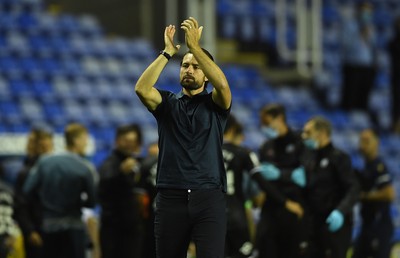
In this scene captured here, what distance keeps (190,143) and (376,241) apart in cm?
482

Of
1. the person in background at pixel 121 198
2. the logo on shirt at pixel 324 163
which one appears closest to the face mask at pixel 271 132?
the logo on shirt at pixel 324 163

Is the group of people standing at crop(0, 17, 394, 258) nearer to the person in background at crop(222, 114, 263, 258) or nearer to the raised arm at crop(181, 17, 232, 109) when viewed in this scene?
the person in background at crop(222, 114, 263, 258)

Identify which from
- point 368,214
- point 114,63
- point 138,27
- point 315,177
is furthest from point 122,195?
point 138,27

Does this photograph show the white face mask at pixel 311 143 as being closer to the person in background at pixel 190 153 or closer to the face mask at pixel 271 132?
the face mask at pixel 271 132

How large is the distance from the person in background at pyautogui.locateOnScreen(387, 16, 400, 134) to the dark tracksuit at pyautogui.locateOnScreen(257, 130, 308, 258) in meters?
8.88

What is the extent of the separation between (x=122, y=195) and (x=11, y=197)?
1.26 meters

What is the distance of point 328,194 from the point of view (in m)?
9.88

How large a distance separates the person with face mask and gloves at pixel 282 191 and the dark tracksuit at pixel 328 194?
Result: 12cm

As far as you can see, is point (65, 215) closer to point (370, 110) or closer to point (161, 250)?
point (161, 250)

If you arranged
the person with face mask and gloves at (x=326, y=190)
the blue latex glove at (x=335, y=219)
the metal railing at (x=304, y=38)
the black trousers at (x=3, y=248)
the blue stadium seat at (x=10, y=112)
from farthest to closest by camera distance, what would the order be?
Answer: 1. the metal railing at (x=304, y=38)
2. the blue stadium seat at (x=10, y=112)
3. the person with face mask and gloves at (x=326, y=190)
4. the black trousers at (x=3, y=248)
5. the blue latex glove at (x=335, y=219)

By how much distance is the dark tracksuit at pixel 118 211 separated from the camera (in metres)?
10.3

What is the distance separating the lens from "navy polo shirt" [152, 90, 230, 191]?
716 cm

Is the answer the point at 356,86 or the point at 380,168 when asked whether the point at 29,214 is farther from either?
the point at 356,86

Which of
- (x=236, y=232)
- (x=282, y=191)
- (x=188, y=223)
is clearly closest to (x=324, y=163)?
(x=282, y=191)
